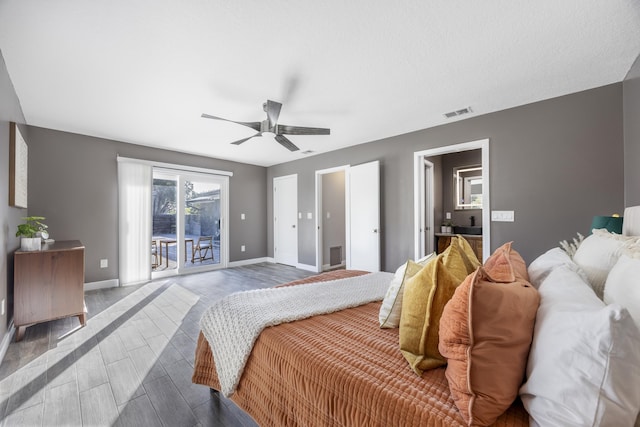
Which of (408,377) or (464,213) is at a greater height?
(464,213)

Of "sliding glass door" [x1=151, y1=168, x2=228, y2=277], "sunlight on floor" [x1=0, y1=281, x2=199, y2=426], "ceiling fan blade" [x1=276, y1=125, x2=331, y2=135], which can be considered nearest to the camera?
"sunlight on floor" [x1=0, y1=281, x2=199, y2=426]

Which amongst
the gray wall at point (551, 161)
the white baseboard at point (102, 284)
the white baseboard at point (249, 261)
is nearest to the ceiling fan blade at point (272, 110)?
the gray wall at point (551, 161)

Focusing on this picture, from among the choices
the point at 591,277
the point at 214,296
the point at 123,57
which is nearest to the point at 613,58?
the point at 591,277

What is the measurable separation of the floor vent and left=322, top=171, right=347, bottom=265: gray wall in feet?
0.23

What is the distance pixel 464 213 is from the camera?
5301 millimetres

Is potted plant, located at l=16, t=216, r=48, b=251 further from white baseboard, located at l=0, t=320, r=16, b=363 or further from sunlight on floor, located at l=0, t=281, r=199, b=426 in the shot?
sunlight on floor, located at l=0, t=281, r=199, b=426

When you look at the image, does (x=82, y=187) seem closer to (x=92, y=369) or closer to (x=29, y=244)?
(x=29, y=244)

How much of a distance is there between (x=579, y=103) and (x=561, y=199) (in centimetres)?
102

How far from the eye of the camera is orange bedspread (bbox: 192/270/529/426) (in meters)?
0.83

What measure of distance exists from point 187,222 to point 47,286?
2709mm

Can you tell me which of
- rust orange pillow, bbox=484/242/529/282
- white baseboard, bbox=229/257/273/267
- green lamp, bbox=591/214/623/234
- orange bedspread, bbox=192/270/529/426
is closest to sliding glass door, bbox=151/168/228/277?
white baseboard, bbox=229/257/273/267

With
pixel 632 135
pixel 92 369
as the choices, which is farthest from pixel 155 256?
pixel 632 135

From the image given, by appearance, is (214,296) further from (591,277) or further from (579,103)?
(579,103)

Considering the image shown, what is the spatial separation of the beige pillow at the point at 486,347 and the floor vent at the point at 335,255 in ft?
16.7
